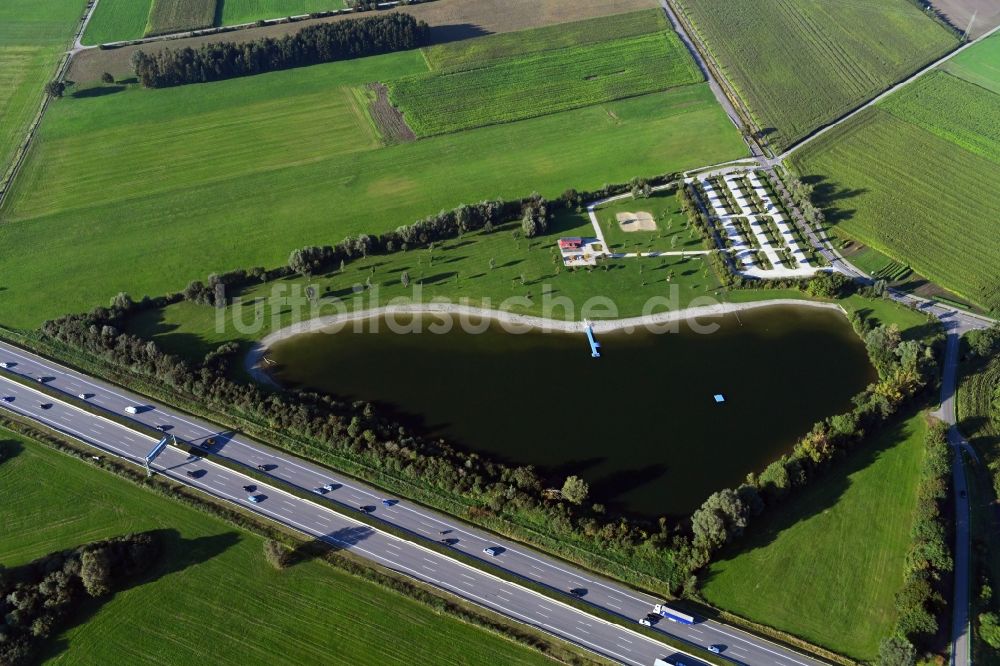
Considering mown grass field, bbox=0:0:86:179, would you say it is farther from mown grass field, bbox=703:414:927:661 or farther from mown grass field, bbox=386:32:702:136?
mown grass field, bbox=703:414:927:661

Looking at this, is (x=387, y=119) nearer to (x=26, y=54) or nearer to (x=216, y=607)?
(x=26, y=54)

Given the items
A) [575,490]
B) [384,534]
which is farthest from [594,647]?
[384,534]

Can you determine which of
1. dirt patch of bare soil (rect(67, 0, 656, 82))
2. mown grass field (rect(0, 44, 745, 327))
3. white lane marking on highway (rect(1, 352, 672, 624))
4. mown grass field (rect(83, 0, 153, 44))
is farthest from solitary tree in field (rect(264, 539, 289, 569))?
mown grass field (rect(83, 0, 153, 44))

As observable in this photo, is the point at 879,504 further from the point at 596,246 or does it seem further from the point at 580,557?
the point at 596,246

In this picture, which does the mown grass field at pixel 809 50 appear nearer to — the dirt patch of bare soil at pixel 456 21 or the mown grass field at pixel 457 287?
the dirt patch of bare soil at pixel 456 21

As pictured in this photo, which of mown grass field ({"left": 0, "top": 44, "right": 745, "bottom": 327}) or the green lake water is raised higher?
mown grass field ({"left": 0, "top": 44, "right": 745, "bottom": 327})

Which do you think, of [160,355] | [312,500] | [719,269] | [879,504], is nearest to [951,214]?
[719,269]

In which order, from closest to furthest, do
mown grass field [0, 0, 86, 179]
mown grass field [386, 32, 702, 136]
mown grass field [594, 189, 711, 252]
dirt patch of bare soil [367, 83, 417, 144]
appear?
mown grass field [594, 189, 711, 252], dirt patch of bare soil [367, 83, 417, 144], mown grass field [0, 0, 86, 179], mown grass field [386, 32, 702, 136]
